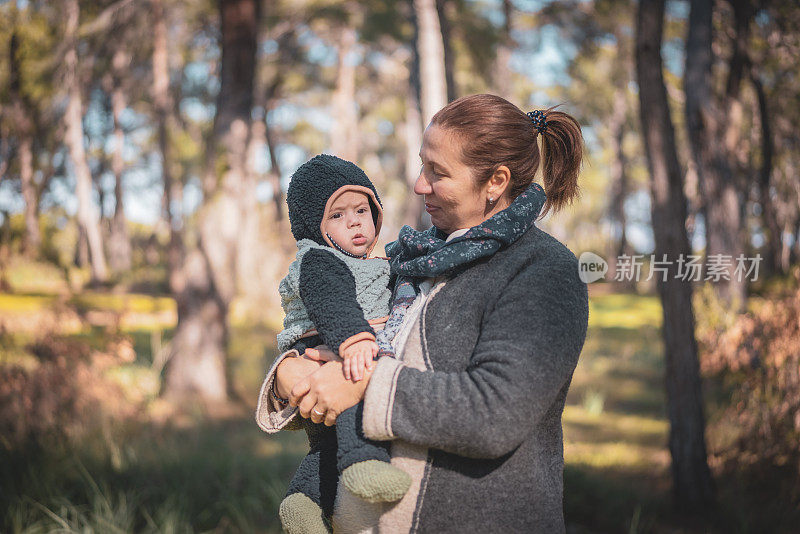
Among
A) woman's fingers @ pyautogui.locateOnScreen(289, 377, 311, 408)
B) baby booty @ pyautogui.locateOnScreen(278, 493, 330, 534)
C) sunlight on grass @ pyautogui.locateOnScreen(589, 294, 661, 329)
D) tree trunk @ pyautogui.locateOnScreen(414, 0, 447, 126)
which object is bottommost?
sunlight on grass @ pyautogui.locateOnScreen(589, 294, 661, 329)

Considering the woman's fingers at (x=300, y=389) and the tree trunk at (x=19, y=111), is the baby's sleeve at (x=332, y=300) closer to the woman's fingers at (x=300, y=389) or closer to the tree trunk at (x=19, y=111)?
the woman's fingers at (x=300, y=389)

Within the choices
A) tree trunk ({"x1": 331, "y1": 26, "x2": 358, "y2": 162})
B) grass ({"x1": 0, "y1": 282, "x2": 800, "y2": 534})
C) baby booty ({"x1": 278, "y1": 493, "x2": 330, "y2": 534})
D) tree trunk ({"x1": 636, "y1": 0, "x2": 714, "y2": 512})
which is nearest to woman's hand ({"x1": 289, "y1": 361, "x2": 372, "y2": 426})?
baby booty ({"x1": 278, "y1": 493, "x2": 330, "y2": 534})

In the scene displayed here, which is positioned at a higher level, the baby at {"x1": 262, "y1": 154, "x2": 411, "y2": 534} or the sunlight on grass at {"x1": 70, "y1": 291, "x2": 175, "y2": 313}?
the baby at {"x1": 262, "y1": 154, "x2": 411, "y2": 534}

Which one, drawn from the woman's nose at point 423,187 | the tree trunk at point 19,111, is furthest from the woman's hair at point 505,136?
the tree trunk at point 19,111

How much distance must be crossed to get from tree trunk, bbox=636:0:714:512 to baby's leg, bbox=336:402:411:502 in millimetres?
3536

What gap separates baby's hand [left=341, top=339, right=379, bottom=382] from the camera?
4.69 ft

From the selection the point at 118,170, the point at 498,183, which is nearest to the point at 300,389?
the point at 498,183

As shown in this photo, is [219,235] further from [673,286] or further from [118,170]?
[118,170]

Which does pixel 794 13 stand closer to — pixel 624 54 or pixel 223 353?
pixel 223 353

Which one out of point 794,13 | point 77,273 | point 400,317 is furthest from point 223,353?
point 77,273

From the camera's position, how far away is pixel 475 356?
1367 millimetres

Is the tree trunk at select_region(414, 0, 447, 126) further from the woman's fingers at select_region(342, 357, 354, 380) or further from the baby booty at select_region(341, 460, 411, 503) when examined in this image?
the baby booty at select_region(341, 460, 411, 503)

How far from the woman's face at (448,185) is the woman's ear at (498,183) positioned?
0.04 ft

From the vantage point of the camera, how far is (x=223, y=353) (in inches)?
280
